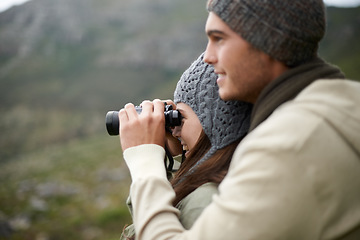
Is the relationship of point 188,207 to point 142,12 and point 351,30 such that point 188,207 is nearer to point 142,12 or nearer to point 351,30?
point 351,30

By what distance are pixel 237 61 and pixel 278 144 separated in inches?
22.2

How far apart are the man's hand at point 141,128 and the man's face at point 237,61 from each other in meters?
0.51

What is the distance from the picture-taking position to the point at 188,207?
1.86 m

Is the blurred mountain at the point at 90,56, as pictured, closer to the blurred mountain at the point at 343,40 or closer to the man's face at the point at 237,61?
the blurred mountain at the point at 343,40

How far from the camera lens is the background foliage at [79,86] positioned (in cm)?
1408

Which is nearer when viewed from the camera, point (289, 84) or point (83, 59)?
point (289, 84)

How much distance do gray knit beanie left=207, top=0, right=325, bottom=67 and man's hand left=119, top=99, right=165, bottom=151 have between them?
759mm

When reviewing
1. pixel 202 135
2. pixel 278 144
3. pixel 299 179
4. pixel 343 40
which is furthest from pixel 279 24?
pixel 343 40

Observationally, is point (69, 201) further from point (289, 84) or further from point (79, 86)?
point (79, 86)

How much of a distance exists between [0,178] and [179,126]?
2500 cm

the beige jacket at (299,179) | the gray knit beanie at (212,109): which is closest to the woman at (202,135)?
the gray knit beanie at (212,109)

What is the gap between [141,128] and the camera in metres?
2.02

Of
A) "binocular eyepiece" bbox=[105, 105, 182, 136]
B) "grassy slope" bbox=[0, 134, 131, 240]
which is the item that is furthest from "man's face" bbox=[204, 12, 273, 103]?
"grassy slope" bbox=[0, 134, 131, 240]

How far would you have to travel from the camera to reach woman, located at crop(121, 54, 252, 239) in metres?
1.97
